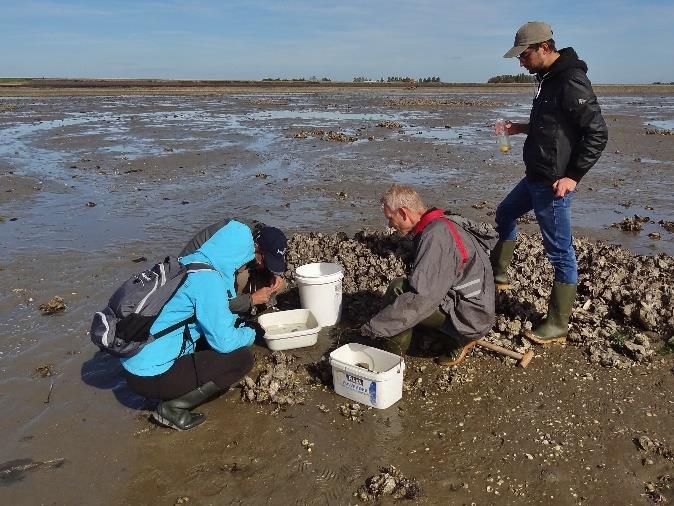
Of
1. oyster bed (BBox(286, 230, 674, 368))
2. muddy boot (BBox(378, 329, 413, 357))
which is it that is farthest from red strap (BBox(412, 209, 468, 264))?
oyster bed (BBox(286, 230, 674, 368))

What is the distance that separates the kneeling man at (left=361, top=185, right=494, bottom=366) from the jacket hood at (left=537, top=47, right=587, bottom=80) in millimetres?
1553

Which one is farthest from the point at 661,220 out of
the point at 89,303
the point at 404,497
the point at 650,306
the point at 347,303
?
the point at 89,303

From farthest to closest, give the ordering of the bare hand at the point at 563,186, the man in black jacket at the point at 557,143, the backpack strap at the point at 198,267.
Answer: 1. the bare hand at the point at 563,186
2. the man in black jacket at the point at 557,143
3. the backpack strap at the point at 198,267

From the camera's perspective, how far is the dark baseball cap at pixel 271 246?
445 centimetres

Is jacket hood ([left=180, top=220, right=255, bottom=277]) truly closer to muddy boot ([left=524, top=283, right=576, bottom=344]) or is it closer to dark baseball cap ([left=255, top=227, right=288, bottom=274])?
dark baseball cap ([left=255, top=227, right=288, bottom=274])

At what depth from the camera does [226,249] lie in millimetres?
3949

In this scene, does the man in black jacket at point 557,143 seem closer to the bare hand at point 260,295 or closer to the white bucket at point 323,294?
the white bucket at point 323,294

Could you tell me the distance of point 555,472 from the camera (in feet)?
12.0

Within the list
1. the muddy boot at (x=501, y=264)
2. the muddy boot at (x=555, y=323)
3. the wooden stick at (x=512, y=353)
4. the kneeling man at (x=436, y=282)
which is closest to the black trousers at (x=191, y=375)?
the kneeling man at (x=436, y=282)

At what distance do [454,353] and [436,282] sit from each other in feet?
3.30

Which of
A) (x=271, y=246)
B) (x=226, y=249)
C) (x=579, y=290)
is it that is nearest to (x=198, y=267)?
(x=226, y=249)

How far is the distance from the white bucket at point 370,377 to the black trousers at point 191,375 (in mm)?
791

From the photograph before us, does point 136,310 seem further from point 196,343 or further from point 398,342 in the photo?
point 398,342

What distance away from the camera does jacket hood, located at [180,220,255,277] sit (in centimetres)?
392
